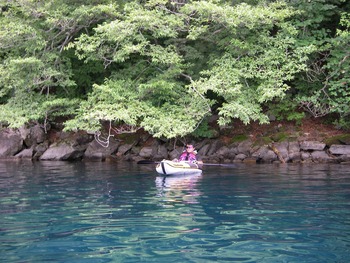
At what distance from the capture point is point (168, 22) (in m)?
18.0

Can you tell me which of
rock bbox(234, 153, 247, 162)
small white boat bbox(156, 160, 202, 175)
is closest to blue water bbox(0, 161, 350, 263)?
small white boat bbox(156, 160, 202, 175)

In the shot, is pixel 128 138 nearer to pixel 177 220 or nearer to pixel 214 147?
pixel 214 147

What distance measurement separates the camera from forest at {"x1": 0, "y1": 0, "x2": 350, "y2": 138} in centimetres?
1739

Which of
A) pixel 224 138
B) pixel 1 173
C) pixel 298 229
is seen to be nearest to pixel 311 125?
pixel 224 138

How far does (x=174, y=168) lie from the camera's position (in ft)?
46.5

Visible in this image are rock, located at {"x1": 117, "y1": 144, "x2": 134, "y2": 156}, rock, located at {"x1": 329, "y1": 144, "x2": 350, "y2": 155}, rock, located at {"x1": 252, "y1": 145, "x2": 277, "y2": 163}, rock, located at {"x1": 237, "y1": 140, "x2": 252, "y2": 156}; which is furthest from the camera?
rock, located at {"x1": 117, "y1": 144, "x2": 134, "y2": 156}

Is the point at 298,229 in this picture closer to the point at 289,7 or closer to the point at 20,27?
the point at 289,7

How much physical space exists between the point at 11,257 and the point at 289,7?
16492 millimetres

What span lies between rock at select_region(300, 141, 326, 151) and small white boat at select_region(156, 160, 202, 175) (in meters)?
6.24

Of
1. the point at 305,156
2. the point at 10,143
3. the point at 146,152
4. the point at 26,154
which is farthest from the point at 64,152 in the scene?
the point at 305,156

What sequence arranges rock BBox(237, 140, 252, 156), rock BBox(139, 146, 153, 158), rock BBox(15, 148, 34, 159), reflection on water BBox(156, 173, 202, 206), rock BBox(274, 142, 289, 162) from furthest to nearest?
rock BBox(15, 148, 34, 159) → rock BBox(139, 146, 153, 158) → rock BBox(237, 140, 252, 156) → rock BBox(274, 142, 289, 162) → reflection on water BBox(156, 173, 202, 206)

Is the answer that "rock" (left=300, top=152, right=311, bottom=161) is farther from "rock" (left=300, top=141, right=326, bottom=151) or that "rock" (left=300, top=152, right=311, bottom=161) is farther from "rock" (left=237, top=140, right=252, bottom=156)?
"rock" (left=237, top=140, right=252, bottom=156)

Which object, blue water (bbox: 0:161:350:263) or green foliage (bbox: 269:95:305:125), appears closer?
blue water (bbox: 0:161:350:263)

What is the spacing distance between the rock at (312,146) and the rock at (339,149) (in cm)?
39
